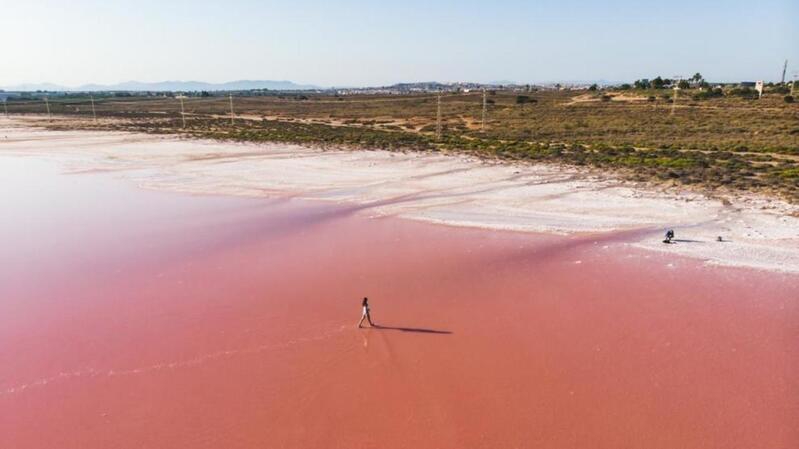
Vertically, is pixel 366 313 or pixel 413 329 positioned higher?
pixel 366 313

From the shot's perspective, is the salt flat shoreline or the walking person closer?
the walking person

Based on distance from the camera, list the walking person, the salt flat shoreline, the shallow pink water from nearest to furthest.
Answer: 1. the shallow pink water
2. the walking person
3. the salt flat shoreline

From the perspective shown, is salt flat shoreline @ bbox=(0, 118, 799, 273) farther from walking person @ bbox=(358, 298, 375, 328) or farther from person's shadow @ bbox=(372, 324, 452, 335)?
walking person @ bbox=(358, 298, 375, 328)

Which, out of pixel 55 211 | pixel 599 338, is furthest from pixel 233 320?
pixel 55 211

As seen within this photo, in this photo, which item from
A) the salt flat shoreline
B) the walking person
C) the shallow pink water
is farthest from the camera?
the salt flat shoreline

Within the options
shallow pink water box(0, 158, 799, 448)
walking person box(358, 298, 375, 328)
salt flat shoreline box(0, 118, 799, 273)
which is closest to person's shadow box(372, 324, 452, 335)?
shallow pink water box(0, 158, 799, 448)

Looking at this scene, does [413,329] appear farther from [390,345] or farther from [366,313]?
[366,313]

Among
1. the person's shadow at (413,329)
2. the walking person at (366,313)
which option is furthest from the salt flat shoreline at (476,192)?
the walking person at (366,313)

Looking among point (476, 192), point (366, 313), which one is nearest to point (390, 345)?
point (366, 313)
